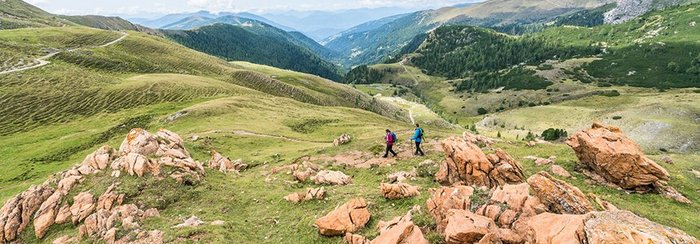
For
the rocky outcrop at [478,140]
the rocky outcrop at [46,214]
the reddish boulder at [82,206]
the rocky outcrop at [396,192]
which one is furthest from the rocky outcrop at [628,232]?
the rocky outcrop at [46,214]

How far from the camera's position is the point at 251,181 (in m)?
34.2

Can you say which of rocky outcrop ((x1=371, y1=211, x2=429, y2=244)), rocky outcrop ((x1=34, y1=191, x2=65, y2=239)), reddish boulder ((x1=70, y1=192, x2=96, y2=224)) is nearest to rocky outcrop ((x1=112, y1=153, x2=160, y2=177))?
reddish boulder ((x1=70, y1=192, x2=96, y2=224))

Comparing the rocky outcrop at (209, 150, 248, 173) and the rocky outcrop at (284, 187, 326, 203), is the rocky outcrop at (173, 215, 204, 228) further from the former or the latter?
the rocky outcrop at (209, 150, 248, 173)

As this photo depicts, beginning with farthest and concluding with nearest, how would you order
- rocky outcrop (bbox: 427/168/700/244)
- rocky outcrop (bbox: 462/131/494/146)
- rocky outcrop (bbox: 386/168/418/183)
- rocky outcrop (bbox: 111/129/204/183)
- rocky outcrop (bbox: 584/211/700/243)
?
rocky outcrop (bbox: 462/131/494/146) → rocky outcrop (bbox: 386/168/418/183) → rocky outcrop (bbox: 111/129/204/183) → rocky outcrop (bbox: 427/168/700/244) → rocky outcrop (bbox: 584/211/700/243)

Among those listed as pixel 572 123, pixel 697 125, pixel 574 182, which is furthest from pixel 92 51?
pixel 697 125

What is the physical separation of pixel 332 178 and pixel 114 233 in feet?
52.9

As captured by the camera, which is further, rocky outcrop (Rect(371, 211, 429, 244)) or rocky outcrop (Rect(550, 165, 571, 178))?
rocky outcrop (Rect(550, 165, 571, 178))

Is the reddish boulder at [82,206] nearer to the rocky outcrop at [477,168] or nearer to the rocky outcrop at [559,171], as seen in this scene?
the rocky outcrop at [477,168]

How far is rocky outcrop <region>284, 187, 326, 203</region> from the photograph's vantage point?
27.8 m

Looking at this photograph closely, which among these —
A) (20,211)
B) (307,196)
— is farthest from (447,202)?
(20,211)

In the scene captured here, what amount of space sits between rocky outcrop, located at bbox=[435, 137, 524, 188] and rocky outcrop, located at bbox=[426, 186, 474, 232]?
710cm

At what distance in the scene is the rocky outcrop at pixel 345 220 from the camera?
2145 cm

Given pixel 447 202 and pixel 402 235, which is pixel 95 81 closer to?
pixel 447 202

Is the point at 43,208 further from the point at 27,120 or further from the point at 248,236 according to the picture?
the point at 27,120
